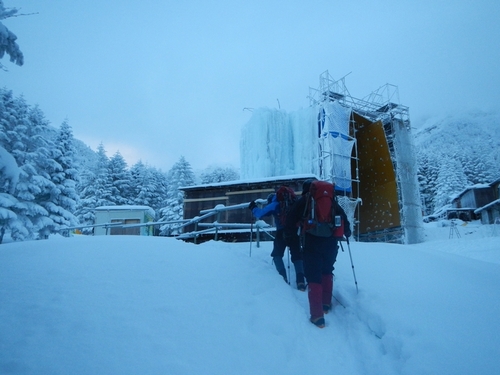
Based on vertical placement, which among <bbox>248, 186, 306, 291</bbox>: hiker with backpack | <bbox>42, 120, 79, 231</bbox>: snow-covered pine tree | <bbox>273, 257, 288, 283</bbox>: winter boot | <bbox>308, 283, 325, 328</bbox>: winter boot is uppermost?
<bbox>42, 120, 79, 231</bbox>: snow-covered pine tree

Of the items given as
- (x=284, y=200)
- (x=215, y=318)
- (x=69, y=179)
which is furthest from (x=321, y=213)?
(x=69, y=179)

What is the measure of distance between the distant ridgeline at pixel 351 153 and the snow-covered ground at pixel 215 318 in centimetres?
1383

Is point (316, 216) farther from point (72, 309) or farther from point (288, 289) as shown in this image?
point (72, 309)

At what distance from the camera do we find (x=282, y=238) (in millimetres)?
4910

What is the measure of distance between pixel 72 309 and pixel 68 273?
0.89 metres

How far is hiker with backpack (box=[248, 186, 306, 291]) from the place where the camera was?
474cm

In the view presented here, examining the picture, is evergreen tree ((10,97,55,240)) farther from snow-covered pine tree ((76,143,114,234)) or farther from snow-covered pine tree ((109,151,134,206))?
snow-covered pine tree ((109,151,134,206))

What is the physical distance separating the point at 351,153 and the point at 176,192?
20941mm

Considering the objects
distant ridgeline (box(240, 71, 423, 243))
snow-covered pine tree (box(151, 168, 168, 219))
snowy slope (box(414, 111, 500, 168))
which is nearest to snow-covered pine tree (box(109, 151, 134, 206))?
snow-covered pine tree (box(151, 168, 168, 219))

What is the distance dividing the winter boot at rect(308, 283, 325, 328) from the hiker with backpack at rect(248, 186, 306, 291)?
0.87m

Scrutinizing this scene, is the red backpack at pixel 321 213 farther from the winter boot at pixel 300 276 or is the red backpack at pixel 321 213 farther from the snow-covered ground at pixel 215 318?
the snow-covered ground at pixel 215 318

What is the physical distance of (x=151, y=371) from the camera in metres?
2.25

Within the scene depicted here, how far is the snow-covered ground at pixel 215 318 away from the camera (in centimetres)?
242

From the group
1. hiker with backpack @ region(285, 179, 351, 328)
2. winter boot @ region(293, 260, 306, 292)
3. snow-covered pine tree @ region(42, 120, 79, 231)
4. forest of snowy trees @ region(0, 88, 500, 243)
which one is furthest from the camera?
snow-covered pine tree @ region(42, 120, 79, 231)
